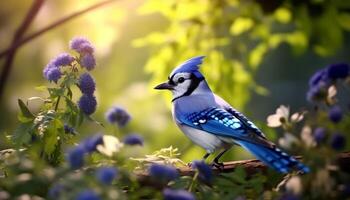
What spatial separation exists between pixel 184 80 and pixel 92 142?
0.50 metres

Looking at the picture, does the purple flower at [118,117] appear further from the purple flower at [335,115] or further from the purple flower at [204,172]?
the purple flower at [335,115]

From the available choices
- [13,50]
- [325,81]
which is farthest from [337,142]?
[13,50]

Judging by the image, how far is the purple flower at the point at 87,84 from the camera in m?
1.16

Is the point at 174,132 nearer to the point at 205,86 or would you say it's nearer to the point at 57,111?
the point at 205,86

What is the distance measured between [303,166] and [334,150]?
0.22ft

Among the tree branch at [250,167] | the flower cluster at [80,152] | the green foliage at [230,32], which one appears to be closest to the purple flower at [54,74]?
the tree branch at [250,167]

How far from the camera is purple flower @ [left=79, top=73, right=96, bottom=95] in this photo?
1.16 metres

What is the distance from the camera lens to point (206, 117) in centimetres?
127

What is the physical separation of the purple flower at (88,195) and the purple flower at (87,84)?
1.29ft

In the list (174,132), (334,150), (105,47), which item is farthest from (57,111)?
(174,132)

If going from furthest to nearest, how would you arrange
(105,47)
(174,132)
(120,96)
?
(120,96) → (174,132) → (105,47)

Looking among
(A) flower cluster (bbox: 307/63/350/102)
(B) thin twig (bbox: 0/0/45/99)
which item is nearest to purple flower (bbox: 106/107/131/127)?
(A) flower cluster (bbox: 307/63/350/102)

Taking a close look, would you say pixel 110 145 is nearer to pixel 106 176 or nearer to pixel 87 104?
pixel 106 176

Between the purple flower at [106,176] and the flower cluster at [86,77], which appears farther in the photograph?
the flower cluster at [86,77]
